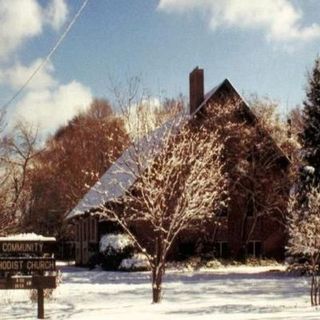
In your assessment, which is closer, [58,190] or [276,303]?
[276,303]

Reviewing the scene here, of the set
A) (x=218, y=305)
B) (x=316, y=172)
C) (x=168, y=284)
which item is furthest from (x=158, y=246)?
(x=316, y=172)

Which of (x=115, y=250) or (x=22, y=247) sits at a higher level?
(x=115, y=250)

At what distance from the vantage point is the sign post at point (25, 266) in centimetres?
1540

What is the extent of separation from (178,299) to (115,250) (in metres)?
16.0

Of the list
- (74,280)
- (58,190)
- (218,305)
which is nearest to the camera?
(218,305)

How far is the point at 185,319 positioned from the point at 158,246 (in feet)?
17.0

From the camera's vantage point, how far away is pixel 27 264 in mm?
15578

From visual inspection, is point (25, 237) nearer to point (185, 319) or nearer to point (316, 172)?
point (185, 319)

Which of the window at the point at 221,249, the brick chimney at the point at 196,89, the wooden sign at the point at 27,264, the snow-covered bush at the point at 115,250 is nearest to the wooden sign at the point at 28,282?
the wooden sign at the point at 27,264

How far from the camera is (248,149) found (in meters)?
38.8

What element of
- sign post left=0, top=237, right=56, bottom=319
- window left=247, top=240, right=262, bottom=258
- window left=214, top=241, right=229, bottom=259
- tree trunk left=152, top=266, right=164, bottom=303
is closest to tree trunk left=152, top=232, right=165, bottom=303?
tree trunk left=152, top=266, right=164, bottom=303

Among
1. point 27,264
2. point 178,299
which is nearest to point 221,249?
point 178,299

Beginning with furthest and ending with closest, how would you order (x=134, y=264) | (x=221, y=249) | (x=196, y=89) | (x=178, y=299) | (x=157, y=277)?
(x=196, y=89) → (x=221, y=249) → (x=134, y=264) → (x=178, y=299) → (x=157, y=277)

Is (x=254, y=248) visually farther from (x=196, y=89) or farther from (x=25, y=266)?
(x=25, y=266)
